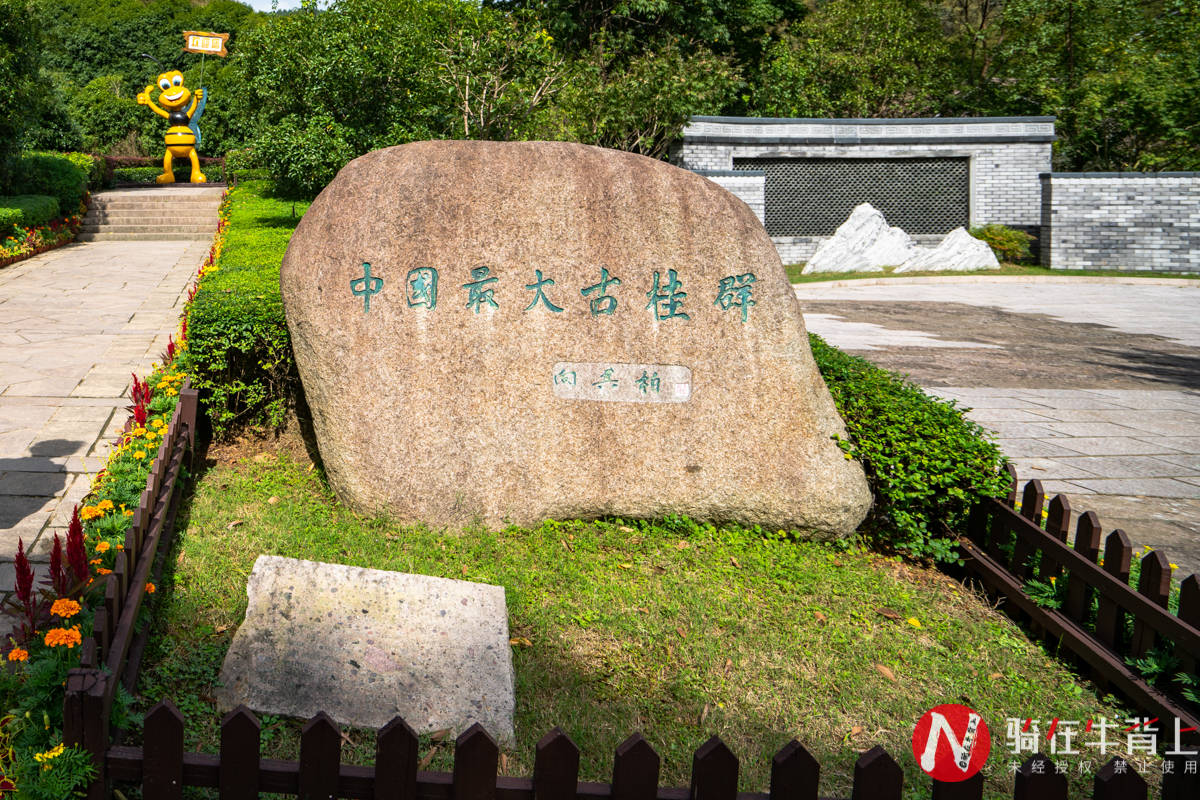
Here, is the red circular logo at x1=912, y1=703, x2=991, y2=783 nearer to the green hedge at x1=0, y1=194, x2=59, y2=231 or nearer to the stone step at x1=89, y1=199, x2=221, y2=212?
the green hedge at x1=0, y1=194, x2=59, y2=231

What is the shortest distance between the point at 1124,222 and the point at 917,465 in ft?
71.6

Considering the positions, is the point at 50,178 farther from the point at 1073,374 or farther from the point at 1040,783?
the point at 1040,783

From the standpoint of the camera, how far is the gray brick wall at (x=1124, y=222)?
72.3ft

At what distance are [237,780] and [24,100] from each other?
52.0 ft

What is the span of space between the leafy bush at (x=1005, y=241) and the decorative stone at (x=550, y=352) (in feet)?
65.1

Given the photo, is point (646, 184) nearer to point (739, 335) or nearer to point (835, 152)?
point (739, 335)

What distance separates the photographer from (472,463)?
4.79 m

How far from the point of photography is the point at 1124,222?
22344mm

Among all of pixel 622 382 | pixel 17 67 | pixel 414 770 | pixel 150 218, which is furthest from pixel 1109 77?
pixel 414 770

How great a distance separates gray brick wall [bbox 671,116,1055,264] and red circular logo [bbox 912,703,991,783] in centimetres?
2016

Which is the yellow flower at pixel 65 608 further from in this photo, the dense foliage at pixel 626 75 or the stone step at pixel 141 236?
the stone step at pixel 141 236

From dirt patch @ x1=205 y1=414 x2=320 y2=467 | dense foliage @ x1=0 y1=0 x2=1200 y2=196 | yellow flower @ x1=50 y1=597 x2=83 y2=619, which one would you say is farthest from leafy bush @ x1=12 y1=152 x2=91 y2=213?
yellow flower @ x1=50 y1=597 x2=83 y2=619

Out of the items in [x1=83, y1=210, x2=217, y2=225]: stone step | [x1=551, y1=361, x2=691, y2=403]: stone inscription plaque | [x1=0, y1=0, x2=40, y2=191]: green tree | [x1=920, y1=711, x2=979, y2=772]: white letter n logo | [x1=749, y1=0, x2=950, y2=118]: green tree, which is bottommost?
[x1=920, y1=711, x2=979, y2=772]: white letter n logo

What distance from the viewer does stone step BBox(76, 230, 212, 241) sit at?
17.1 metres
